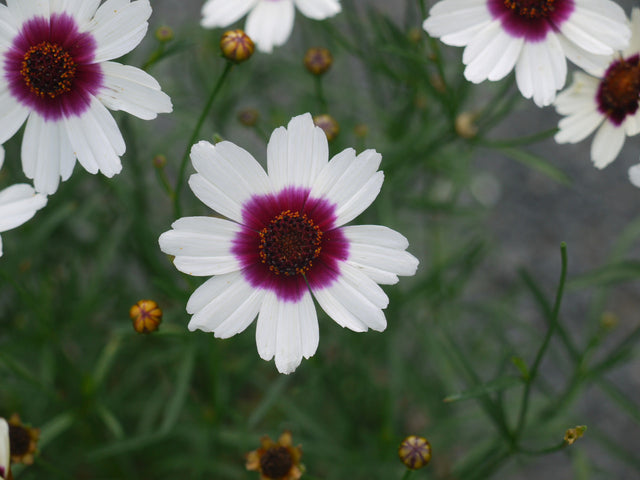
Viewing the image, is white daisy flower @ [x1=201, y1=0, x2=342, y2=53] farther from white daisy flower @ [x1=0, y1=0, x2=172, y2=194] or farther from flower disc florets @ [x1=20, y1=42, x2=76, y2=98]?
flower disc florets @ [x1=20, y1=42, x2=76, y2=98]

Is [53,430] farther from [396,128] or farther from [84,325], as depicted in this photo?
[396,128]

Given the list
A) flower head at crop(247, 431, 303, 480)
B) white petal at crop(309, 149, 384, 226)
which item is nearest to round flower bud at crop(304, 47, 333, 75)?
white petal at crop(309, 149, 384, 226)

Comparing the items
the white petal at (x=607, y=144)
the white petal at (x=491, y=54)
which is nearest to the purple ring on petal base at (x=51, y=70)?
the white petal at (x=491, y=54)

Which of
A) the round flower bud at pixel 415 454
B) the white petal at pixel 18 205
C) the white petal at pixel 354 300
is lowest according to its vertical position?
the round flower bud at pixel 415 454

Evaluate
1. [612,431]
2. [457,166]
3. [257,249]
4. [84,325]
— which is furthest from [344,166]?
[612,431]

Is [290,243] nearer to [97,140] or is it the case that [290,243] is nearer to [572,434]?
[97,140]

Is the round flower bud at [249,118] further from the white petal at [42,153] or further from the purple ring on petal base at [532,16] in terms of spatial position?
the purple ring on petal base at [532,16]

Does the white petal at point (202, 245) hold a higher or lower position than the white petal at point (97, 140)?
lower
